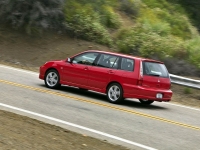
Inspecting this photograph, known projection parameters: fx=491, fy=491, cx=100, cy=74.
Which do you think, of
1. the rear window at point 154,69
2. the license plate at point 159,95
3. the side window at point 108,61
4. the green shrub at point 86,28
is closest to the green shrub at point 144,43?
the green shrub at point 86,28

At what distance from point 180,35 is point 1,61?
48.8ft

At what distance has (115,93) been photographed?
15352 mm

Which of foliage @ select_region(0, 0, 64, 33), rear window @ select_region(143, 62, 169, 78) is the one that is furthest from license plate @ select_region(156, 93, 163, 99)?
foliage @ select_region(0, 0, 64, 33)

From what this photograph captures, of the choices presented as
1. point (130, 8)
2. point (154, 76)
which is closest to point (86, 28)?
point (130, 8)

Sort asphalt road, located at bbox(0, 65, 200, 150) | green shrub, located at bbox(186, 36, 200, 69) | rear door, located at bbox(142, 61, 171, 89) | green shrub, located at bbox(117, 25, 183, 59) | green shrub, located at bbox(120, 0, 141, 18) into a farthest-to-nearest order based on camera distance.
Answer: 1. green shrub, located at bbox(120, 0, 141, 18)
2. green shrub, located at bbox(117, 25, 183, 59)
3. green shrub, located at bbox(186, 36, 200, 69)
4. rear door, located at bbox(142, 61, 171, 89)
5. asphalt road, located at bbox(0, 65, 200, 150)

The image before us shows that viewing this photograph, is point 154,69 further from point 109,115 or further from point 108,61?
point 109,115

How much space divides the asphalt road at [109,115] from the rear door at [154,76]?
2.48 ft

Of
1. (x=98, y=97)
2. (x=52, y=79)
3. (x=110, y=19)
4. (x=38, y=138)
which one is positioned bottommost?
(x=38, y=138)

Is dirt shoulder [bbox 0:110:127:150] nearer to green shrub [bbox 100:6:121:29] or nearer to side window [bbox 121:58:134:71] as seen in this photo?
side window [bbox 121:58:134:71]

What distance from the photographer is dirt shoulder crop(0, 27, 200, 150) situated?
8508 millimetres

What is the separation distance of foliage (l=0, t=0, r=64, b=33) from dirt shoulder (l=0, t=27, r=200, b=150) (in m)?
0.63

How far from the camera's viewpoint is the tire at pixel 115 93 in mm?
15172

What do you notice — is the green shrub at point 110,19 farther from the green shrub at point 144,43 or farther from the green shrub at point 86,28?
the green shrub at point 86,28

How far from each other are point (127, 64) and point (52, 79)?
2.95m
